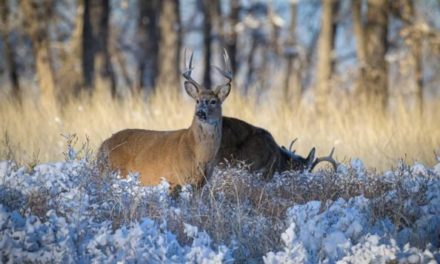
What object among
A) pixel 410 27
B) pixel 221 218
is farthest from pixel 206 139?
pixel 410 27

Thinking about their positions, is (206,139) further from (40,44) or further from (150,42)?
(150,42)

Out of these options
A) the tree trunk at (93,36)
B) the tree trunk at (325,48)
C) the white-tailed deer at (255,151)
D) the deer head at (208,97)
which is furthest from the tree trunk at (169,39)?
the deer head at (208,97)

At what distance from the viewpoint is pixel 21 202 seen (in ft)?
21.3

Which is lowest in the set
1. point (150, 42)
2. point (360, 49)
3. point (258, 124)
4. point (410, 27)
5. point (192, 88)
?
point (258, 124)

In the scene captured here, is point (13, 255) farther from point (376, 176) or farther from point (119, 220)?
point (376, 176)

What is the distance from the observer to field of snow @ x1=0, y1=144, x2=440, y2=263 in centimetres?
548

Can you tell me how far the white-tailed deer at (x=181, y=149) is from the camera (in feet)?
25.7

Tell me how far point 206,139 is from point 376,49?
1064cm

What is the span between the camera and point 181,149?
7977mm

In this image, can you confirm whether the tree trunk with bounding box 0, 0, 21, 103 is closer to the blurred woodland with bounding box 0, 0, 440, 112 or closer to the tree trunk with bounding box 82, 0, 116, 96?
the blurred woodland with bounding box 0, 0, 440, 112

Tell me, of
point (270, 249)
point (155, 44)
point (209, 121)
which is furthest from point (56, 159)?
point (155, 44)

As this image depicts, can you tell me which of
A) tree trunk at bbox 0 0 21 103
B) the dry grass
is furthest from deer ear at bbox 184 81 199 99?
tree trunk at bbox 0 0 21 103

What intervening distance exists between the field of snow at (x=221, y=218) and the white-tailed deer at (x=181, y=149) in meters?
0.25

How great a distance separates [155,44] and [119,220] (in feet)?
61.3
